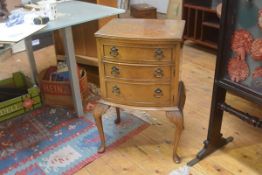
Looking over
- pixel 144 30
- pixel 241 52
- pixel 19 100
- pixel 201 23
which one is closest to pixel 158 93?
pixel 144 30

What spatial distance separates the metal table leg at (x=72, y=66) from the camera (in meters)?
1.82

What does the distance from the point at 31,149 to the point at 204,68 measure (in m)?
1.84

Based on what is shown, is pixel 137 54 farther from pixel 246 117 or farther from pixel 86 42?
pixel 86 42

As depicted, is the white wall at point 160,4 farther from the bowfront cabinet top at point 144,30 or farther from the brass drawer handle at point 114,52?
the brass drawer handle at point 114,52

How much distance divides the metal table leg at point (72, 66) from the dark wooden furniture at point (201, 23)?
175 cm

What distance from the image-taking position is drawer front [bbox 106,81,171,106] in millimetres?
1448

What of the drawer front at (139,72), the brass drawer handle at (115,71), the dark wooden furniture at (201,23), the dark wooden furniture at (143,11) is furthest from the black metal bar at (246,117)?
the dark wooden furniture at (143,11)

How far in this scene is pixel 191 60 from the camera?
301 cm

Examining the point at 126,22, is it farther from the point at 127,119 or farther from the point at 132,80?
the point at 127,119

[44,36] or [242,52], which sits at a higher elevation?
[242,52]

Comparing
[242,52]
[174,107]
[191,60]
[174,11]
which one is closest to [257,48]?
[242,52]

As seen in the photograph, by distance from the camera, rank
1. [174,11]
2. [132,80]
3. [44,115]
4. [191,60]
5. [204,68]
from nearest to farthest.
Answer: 1. [132,80]
2. [44,115]
3. [204,68]
4. [191,60]
5. [174,11]

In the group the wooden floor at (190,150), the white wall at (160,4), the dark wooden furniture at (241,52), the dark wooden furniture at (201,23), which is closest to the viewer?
the dark wooden furniture at (241,52)

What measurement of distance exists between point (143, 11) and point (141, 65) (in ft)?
8.52
